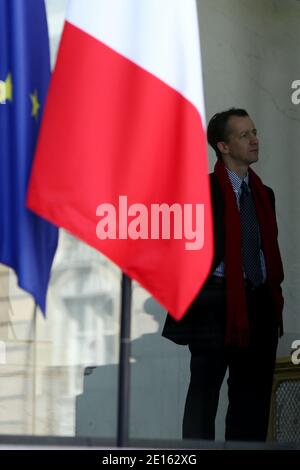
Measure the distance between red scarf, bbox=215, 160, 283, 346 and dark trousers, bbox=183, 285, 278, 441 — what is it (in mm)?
75

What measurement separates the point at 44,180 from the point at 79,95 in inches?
11.8

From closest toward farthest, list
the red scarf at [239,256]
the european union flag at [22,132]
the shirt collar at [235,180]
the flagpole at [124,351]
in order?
1. the flagpole at [124,351]
2. the european union flag at [22,132]
3. the red scarf at [239,256]
4. the shirt collar at [235,180]

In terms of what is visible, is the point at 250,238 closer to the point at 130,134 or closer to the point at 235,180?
the point at 235,180

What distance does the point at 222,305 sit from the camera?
7285mm

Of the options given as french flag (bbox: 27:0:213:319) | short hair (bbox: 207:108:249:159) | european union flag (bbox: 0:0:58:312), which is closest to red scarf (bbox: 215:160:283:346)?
short hair (bbox: 207:108:249:159)

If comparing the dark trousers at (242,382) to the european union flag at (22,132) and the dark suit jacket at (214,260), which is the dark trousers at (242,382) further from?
the european union flag at (22,132)

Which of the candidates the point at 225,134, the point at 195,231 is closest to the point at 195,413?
the point at 225,134

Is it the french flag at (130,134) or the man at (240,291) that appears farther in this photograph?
the man at (240,291)

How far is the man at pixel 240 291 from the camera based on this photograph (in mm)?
6836

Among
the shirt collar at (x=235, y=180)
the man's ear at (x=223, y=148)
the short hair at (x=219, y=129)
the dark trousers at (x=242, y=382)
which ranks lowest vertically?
the dark trousers at (x=242, y=382)

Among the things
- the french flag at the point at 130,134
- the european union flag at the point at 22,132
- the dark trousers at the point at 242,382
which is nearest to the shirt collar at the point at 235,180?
the dark trousers at the point at 242,382

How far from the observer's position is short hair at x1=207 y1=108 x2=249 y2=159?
7.03m

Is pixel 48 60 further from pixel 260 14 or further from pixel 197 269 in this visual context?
pixel 260 14

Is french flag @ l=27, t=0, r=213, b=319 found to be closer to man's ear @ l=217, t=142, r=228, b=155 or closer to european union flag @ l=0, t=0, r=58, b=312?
european union flag @ l=0, t=0, r=58, b=312
